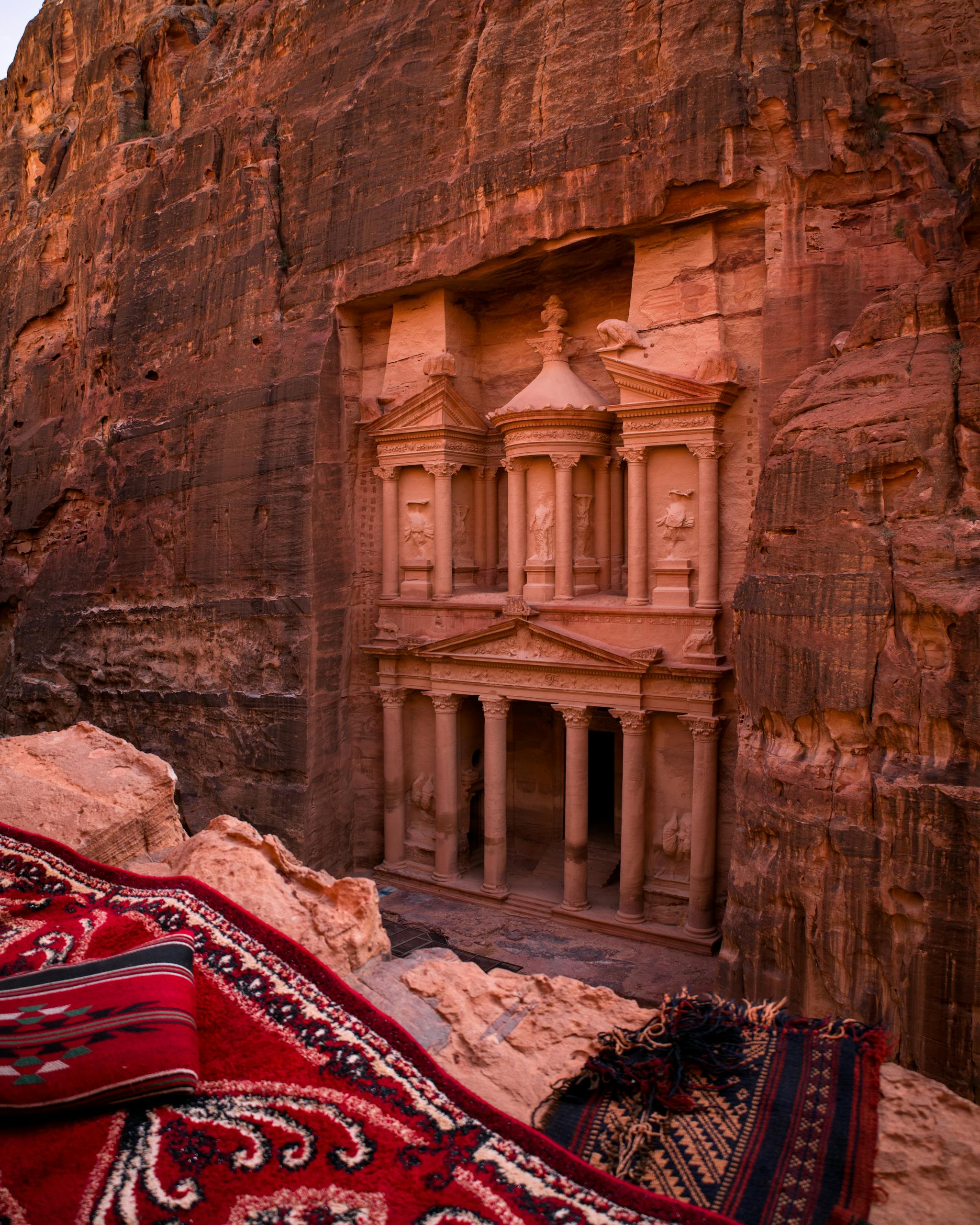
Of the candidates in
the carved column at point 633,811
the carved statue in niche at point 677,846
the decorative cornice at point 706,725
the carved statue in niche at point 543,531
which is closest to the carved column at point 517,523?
the carved statue in niche at point 543,531

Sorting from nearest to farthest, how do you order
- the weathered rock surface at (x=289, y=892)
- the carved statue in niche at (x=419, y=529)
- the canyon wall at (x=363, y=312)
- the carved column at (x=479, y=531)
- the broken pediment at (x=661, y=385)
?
the weathered rock surface at (x=289, y=892)
the canyon wall at (x=363, y=312)
the broken pediment at (x=661, y=385)
the carved statue in niche at (x=419, y=529)
the carved column at (x=479, y=531)

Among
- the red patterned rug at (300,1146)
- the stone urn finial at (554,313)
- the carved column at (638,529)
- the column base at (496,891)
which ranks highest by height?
the stone urn finial at (554,313)

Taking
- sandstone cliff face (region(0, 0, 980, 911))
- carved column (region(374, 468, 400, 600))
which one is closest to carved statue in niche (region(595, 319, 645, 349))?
sandstone cliff face (region(0, 0, 980, 911))

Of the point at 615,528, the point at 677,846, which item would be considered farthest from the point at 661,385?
the point at 677,846

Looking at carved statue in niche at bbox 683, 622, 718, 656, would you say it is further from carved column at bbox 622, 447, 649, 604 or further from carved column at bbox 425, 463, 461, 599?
carved column at bbox 425, 463, 461, 599

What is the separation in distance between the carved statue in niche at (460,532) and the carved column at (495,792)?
2.60m

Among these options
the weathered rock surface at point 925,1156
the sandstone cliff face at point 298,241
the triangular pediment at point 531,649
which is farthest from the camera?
the triangular pediment at point 531,649

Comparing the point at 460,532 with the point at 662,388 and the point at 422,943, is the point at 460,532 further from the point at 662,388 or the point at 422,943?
the point at 422,943

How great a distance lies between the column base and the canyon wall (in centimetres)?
240

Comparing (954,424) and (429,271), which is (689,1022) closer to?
(954,424)

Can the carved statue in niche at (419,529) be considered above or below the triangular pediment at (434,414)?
below

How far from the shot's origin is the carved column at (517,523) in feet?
43.1

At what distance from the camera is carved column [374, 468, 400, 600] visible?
1432 cm

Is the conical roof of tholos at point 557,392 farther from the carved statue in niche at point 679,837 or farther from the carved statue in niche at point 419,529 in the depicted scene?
the carved statue in niche at point 679,837
